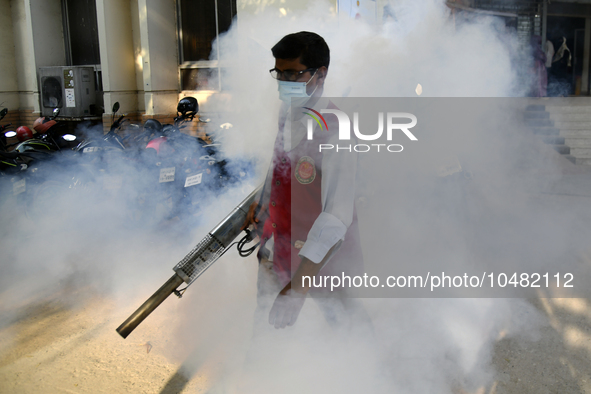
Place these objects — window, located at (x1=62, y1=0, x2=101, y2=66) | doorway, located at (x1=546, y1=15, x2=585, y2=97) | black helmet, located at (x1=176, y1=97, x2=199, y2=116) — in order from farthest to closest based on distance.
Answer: doorway, located at (x1=546, y1=15, x2=585, y2=97) → window, located at (x1=62, y1=0, x2=101, y2=66) → black helmet, located at (x1=176, y1=97, x2=199, y2=116)

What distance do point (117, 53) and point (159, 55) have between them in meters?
0.96

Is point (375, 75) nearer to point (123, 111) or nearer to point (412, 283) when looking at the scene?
point (412, 283)

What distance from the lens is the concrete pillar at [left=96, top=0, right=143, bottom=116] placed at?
25.9 feet

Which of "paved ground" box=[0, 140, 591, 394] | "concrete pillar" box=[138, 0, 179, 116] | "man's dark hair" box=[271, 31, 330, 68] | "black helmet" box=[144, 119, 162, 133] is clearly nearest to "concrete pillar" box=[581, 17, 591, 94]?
"concrete pillar" box=[138, 0, 179, 116]

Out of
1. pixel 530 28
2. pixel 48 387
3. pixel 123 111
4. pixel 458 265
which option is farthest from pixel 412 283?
pixel 530 28

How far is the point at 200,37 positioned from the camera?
7.95 m

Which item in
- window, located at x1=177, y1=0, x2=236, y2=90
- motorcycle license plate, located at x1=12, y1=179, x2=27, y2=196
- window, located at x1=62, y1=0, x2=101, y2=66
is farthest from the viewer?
window, located at x1=62, y1=0, x2=101, y2=66

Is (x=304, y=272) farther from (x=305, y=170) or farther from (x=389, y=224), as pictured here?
(x=389, y=224)

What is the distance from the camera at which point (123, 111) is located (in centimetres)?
834

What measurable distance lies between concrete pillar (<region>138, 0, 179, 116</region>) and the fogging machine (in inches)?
244

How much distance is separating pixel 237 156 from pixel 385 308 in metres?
2.01

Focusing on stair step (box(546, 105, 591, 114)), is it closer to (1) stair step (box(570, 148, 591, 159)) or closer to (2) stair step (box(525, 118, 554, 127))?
(2) stair step (box(525, 118, 554, 127))

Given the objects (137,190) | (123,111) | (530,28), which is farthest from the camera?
(530,28)

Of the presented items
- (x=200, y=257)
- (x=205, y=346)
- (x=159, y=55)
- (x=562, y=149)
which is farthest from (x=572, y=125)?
(x=200, y=257)
